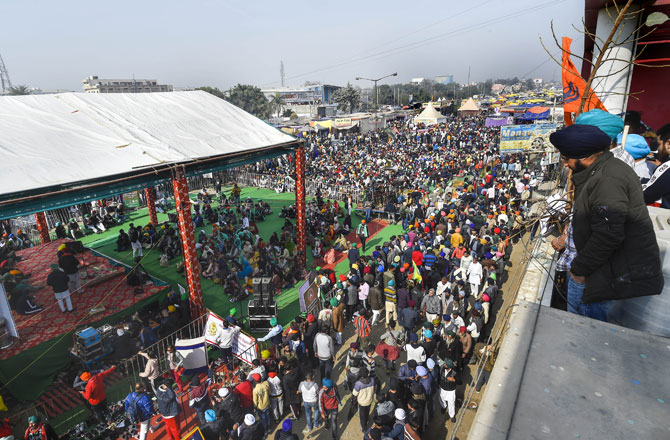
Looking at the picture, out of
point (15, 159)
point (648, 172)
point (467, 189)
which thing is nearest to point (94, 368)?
point (15, 159)

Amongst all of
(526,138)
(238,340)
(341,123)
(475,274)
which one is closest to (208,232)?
(238,340)

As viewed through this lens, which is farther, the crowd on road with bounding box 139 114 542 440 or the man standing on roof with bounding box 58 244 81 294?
the man standing on roof with bounding box 58 244 81 294

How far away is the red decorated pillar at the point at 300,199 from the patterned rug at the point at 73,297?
18.2ft

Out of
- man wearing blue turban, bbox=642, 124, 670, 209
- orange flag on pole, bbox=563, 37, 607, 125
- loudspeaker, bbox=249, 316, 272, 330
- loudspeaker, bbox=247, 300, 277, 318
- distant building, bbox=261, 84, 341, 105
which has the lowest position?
loudspeaker, bbox=249, 316, 272, 330

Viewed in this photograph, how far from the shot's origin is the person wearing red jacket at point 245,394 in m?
7.26

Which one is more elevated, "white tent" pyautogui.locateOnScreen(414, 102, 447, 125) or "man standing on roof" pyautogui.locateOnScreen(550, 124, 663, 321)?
"white tent" pyautogui.locateOnScreen(414, 102, 447, 125)

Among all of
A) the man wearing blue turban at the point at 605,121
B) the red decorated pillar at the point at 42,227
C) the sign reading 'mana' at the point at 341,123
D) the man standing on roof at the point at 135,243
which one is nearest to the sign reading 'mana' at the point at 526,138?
the man wearing blue turban at the point at 605,121

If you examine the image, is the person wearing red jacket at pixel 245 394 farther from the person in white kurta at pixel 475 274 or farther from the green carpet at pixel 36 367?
the person in white kurta at pixel 475 274

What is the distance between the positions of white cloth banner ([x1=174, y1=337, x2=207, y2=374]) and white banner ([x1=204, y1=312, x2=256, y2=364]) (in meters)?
0.36

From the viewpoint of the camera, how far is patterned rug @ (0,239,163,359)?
10.2 m

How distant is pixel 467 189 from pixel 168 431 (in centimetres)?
1815

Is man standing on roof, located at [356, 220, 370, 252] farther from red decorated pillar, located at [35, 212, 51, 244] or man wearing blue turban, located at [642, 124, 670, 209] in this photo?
red decorated pillar, located at [35, 212, 51, 244]

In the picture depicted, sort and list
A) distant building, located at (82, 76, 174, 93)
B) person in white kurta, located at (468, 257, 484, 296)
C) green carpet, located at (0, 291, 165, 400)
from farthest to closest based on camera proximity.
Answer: distant building, located at (82, 76, 174, 93)
person in white kurta, located at (468, 257, 484, 296)
green carpet, located at (0, 291, 165, 400)

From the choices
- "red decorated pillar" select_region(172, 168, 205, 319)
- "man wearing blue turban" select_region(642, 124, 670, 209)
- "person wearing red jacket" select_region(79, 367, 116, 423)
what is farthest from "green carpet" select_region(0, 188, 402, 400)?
"man wearing blue turban" select_region(642, 124, 670, 209)
